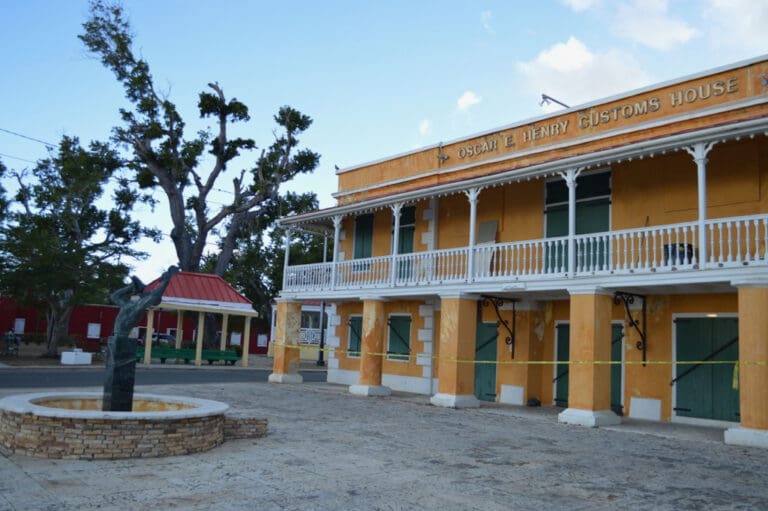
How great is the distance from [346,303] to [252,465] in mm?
14536

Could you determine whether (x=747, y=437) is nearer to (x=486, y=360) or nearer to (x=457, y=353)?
(x=457, y=353)

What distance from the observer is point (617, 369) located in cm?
1451

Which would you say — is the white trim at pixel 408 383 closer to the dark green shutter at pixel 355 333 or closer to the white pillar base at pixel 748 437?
the dark green shutter at pixel 355 333

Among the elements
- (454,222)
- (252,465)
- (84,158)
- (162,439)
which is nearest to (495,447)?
(252,465)

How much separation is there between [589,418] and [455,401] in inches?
139

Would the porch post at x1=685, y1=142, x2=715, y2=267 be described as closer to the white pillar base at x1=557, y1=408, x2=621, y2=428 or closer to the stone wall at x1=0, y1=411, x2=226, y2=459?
the white pillar base at x1=557, y1=408, x2=621, y2=428

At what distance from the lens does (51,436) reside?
741 cm

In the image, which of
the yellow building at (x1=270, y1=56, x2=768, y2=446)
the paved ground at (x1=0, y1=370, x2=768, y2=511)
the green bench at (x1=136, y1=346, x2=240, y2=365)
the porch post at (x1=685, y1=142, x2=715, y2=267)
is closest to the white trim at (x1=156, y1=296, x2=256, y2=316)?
the green bench at (x1=136, y1=346, x2=240, y2=365)

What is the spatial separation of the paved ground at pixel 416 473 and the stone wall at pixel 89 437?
0.65 ft

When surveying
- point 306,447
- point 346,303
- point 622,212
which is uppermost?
point 622,212

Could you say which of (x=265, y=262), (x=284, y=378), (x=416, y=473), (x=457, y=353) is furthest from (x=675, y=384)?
(x=265, y=262)

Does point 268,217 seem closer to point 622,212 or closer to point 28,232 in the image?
point 28,232

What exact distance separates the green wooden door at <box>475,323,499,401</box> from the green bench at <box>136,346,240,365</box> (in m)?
16.5

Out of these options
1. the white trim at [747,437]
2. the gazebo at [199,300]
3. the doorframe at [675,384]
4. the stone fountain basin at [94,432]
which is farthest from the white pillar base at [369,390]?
the gazebo at [199,300]
